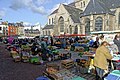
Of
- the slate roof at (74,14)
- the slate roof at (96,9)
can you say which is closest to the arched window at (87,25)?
the slate roof at (96,9)

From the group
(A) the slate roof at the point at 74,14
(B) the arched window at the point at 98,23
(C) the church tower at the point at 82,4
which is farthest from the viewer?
(C) the church tower at the point at 82,4

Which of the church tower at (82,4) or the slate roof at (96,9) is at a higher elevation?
the church tower at (82,4)

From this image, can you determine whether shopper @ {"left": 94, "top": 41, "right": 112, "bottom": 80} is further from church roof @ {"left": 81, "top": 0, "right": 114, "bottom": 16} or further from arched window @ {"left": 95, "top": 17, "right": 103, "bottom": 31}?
church roof @ {"left": 81, "top": 0, "right": 114, "bottom": 16}

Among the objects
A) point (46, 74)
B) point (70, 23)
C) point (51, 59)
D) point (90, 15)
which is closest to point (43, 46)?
point (51, 59)

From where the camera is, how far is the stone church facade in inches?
1783

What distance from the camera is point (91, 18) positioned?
45.5 m

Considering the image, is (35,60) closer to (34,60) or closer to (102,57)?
(34,60)

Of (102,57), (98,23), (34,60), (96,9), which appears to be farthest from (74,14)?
(102,57)

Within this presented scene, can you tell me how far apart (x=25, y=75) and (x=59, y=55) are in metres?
5.98

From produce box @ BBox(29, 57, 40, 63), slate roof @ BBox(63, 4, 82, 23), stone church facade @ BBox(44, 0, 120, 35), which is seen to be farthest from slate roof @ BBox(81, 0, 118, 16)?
produce box @ BBox(29, 57, 40, 63)

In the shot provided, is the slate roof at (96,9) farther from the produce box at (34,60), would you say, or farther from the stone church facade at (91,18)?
the produce box at (34,60)

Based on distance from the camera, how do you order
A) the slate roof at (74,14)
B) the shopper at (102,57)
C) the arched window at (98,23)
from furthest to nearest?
1. the slate roof at (74,14)
2. the arched window at (98,23)
3. the shopper at (102,57)

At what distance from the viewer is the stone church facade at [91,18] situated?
4528cm

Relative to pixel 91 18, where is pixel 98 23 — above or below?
below
